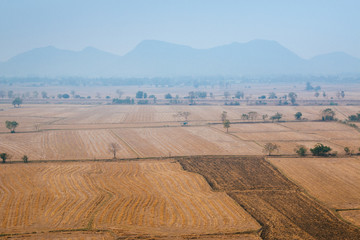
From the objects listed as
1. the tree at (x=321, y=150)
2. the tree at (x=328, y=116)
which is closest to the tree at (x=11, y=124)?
the tree at (x=321, y=150)

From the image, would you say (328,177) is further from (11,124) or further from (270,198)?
(11,124)

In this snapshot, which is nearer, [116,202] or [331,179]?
[116,202]

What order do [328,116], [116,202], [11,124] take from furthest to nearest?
[328,116]
[11,124]
[116,202]

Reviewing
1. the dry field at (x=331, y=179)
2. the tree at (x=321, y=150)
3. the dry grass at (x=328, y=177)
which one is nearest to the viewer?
the dry field at (x=331, y=179)

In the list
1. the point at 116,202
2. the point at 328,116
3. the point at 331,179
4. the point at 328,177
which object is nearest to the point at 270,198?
the point at 331,179

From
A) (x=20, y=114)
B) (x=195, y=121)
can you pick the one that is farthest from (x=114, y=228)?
(x=20, y=114)

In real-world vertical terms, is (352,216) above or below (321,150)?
below

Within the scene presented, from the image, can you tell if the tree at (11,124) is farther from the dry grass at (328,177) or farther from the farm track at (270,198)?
the dry grass at (328,177)
